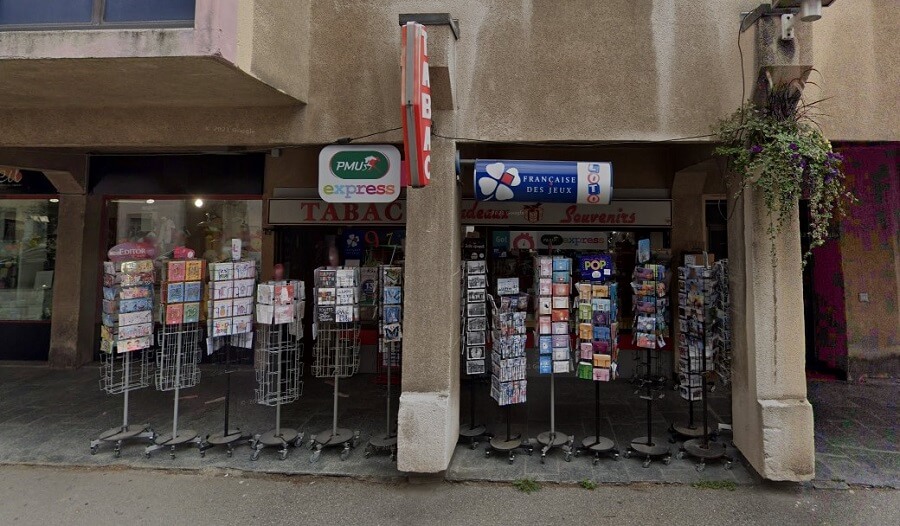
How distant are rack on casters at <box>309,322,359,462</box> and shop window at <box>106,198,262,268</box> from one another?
3605 millimetres

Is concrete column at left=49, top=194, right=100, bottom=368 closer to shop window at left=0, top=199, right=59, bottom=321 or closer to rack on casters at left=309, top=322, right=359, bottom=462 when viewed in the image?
shop window at left=0, top=199, right=59, bottom=321

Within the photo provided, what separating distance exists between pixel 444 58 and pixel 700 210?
18.5 feet

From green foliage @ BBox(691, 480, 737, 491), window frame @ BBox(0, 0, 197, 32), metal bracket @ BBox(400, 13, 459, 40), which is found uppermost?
metal bracket @ BBox(400, 13, 459, 40)

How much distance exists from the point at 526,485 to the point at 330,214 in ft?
18.7

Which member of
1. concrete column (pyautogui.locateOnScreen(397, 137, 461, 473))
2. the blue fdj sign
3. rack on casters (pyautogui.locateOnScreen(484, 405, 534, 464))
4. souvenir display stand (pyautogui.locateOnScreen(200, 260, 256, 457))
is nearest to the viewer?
concrete column (pyautogui.locateOnScreen(397, 137, 461, 473))

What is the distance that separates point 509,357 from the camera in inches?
198

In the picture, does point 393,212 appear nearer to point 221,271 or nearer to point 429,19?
point 221,271

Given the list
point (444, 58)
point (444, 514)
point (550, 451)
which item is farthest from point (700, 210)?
point (444, 514)

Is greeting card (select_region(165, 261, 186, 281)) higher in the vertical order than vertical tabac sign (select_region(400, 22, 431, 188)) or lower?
lower

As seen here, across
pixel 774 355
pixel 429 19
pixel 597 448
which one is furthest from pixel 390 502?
pixel 429 19

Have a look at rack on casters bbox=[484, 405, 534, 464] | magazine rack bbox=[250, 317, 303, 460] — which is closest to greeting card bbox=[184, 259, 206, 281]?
magazine rack bbox=[250, 317, 303, 460]

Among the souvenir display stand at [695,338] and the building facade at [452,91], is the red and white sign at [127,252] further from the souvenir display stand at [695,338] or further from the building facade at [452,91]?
the souvenir display stand at [695,338]

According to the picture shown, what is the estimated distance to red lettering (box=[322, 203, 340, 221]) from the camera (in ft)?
26.9

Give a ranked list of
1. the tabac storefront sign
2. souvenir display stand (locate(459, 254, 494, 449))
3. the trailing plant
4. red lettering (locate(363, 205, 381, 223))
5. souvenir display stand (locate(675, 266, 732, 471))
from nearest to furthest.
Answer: the trailing plant, souvenir display stand (locate(459, 254, 494, 449)), souvenir display stand (locate(675, 266, 732, 471)), the tabac storefront sign, red lettering (locate(363, 205, 381, 223))
